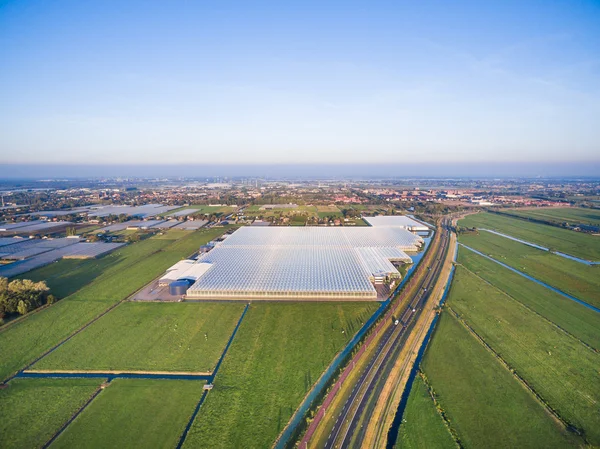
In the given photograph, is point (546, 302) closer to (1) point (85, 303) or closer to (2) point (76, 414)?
(2) point (76, 414)

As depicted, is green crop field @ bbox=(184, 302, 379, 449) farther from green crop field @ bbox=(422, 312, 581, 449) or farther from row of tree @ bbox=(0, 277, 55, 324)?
row of tree @ bbox=(0, 277, 55, 324)

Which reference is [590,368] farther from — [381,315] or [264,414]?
[264,414]

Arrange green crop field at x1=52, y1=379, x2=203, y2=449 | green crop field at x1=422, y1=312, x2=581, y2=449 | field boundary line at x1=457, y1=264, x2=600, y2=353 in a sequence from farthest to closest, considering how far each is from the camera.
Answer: field boundary line at x1=457, y1=264, x2=600, y2=353, green crop field at x1=422, y1=312, x2=581, y2=449, green crop field at x1=52, y1=379, x2=203, y2=449

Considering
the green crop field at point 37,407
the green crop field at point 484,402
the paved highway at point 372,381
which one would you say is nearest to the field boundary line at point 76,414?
the green crop field at point 37,407

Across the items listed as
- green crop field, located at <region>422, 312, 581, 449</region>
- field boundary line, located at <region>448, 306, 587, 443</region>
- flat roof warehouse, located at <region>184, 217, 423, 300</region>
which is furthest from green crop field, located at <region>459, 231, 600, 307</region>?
green crop field, located at <region>422, 312, 581, 449</region>

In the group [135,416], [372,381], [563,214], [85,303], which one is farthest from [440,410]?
[563,214]

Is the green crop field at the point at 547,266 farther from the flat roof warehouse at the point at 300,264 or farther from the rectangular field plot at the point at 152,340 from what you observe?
the rectangular field plot at the point at 152,340
